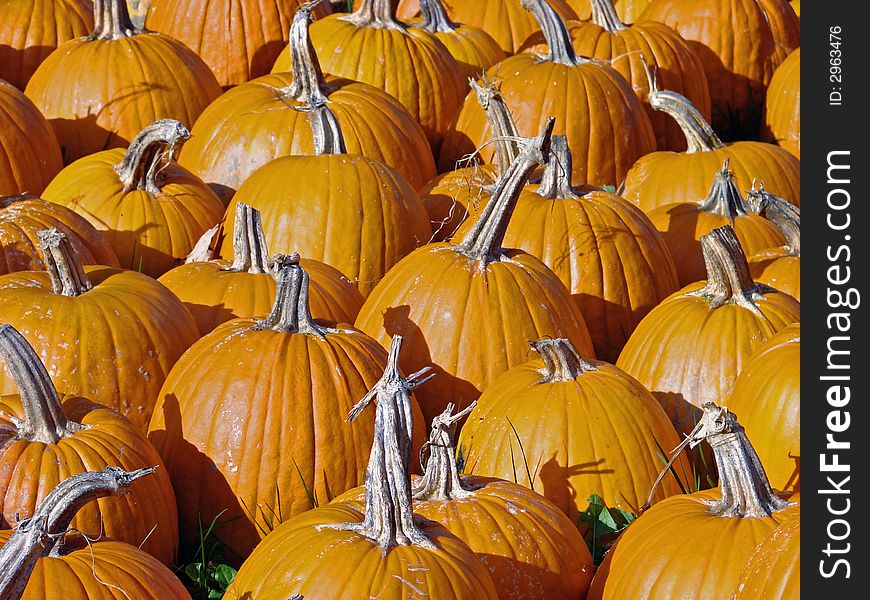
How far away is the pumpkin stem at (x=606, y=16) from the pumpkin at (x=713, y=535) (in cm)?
430

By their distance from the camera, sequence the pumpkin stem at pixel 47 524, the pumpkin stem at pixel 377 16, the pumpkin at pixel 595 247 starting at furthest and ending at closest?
the pumpkin stem at pixel 377 16, the pumpkin at pixel 595 247, the pumpkin stem at pixel 47 524

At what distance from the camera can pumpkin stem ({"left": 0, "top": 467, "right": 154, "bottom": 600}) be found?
2.39 meters

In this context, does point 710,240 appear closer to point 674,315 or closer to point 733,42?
point 674,315

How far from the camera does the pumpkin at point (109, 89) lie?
5.85 metres

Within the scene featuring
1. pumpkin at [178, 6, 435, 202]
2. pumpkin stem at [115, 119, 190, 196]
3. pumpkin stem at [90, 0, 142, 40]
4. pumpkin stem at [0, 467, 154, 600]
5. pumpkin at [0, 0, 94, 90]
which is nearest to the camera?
pumpkin stem at [0, 467, 154, 600]

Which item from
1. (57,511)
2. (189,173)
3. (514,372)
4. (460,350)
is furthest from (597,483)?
(189,173)

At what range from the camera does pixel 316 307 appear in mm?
4195

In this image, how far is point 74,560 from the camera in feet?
8.82

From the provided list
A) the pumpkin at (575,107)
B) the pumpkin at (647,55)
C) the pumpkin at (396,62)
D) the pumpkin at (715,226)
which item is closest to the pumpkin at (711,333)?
the pumpkin at (715,226)

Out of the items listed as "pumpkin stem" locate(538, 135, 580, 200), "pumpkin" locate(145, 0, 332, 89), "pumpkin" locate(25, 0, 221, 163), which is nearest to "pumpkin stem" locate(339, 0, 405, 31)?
"pumpkin" locate(145, 0, 332, 89)

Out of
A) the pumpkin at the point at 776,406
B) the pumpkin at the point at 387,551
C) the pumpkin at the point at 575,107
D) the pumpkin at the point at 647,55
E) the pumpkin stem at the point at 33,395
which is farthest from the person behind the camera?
the pumpkin at the point at 647,55

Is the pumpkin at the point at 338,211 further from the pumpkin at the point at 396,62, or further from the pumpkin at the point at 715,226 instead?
the pumpkin at the point at 396,62

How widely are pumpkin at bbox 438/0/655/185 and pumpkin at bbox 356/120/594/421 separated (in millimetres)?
1732

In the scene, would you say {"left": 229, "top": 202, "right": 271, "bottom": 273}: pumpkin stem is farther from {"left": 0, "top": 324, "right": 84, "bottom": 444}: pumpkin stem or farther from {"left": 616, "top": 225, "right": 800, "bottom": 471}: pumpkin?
{"left": 616, "top": 225, "right": 800, "bottom": 471}: pumpkin
